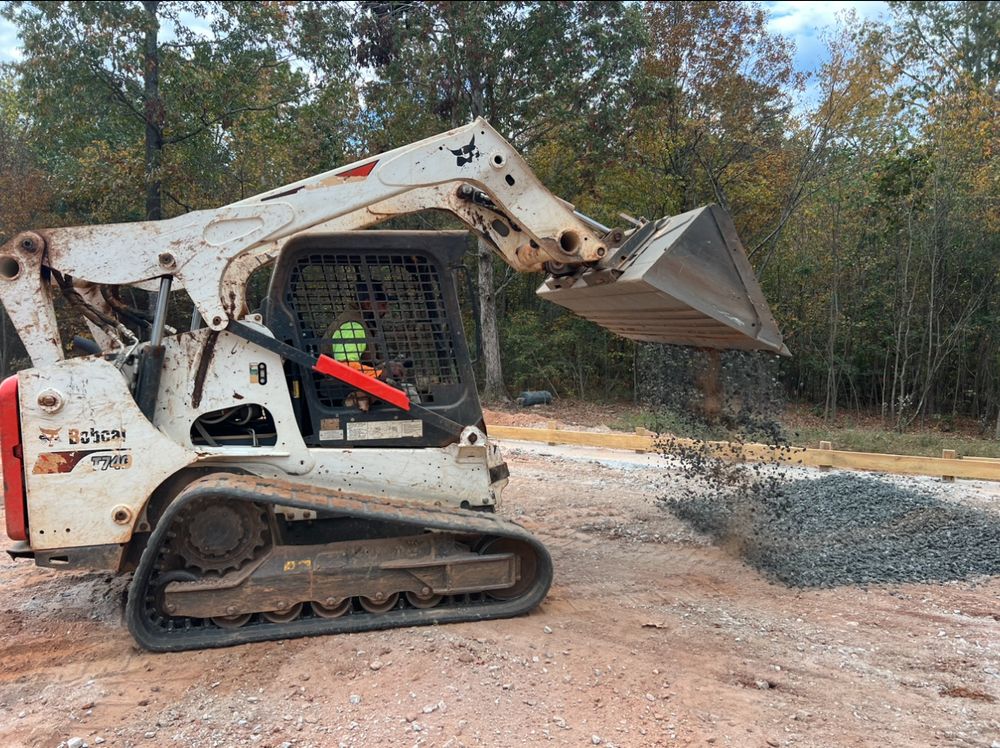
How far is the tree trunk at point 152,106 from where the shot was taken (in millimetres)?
13500

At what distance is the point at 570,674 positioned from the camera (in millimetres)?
3408

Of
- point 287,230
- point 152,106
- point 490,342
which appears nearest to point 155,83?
point 152,106

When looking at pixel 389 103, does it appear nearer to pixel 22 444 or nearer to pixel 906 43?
pixel 906 43

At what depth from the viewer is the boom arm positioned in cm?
381

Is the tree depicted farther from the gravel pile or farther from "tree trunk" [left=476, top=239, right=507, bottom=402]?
the gravel pile

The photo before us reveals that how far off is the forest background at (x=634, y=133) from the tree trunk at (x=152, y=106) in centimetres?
4

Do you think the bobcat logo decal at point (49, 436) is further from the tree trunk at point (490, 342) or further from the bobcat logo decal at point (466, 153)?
the tree trunk at point (490, 342)

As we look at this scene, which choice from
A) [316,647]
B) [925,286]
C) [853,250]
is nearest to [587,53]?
[853,250]

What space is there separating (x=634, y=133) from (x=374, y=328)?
13.3 m

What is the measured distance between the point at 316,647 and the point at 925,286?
53.0 feet

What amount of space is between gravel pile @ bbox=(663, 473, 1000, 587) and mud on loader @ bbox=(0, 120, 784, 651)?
1818 millimetres

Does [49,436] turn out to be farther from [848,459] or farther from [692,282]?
[848,459]

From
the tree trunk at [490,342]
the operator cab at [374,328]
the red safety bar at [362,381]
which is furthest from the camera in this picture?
the tree trunk at [490,342]

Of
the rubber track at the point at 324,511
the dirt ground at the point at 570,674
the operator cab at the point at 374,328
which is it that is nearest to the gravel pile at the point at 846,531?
the dirt ground at the point at 570,674
